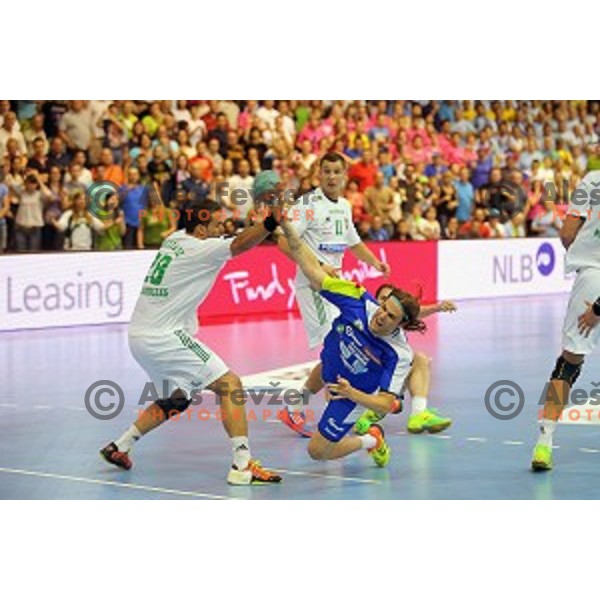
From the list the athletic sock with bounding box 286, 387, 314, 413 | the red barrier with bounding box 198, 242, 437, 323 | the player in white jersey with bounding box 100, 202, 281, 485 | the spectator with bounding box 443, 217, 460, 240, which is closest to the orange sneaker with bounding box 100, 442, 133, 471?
the player in white jersey with bounding box 100, 202, 281, 485

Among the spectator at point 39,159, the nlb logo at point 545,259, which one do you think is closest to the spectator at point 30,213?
the spectator at point 39,159

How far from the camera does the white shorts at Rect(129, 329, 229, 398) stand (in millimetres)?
10531

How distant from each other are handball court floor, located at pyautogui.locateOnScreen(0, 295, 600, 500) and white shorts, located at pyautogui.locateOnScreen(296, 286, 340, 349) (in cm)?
85

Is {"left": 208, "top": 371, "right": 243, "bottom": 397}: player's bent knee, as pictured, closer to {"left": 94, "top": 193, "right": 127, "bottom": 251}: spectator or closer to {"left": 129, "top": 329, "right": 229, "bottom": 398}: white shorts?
{"left": 129, "top": 329, "right": 229, "bottom": 398}: white shorts

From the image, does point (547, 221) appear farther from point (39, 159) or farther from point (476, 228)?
point (39, 159)

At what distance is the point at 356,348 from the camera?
10469 millimetres

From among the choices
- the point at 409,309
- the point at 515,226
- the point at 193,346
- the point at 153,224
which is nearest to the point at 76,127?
the point at 153,224

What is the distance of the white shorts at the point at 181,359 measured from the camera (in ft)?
34.6

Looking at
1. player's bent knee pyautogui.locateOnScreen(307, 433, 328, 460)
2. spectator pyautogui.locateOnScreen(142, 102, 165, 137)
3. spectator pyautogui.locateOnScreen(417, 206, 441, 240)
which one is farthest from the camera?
spectator pyautogui.locateOnScreen(417, 206, 441, 240)

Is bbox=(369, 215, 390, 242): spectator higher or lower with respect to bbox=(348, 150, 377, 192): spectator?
lower

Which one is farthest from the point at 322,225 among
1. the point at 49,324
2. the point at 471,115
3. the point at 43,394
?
the point at 471,115

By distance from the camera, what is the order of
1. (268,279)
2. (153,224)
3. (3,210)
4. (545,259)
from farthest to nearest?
(545,259), (268,279), (153,224), (3,210)

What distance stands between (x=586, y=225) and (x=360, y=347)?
1.82 metres

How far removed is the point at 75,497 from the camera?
9977 millimetres
